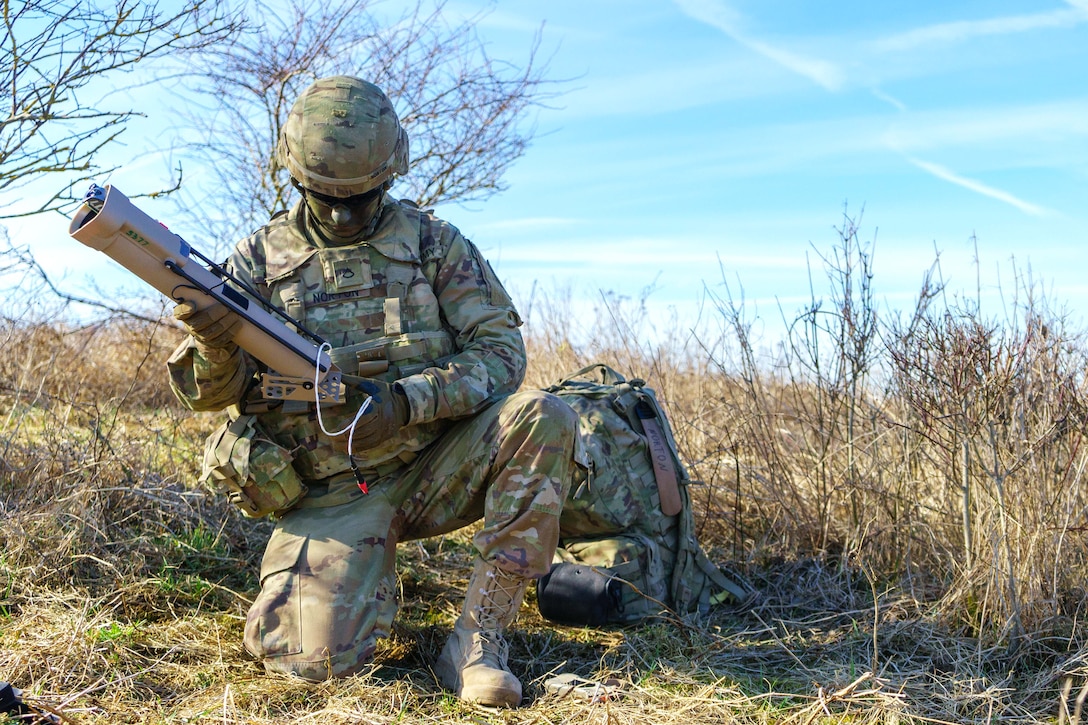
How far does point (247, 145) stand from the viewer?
6.66 meters

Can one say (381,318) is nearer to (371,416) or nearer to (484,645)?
(371,416)

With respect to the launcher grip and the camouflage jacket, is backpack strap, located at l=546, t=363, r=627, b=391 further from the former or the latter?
the launcher grip

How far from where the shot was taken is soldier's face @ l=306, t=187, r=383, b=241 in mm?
3232

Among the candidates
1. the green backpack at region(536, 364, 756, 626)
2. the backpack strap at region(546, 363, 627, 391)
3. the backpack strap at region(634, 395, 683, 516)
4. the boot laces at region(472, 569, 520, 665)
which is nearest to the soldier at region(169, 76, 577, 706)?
the boot laces at region(472, 569, 520, 665)

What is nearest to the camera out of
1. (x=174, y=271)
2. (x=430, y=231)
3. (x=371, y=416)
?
(x=174, y=271)

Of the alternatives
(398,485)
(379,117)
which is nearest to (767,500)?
(398,485)

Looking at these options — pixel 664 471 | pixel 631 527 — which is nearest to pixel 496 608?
pixel 631 527

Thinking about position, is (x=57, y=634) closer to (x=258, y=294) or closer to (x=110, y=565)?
(x=110, y=565)

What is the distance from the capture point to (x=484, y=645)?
9.52 feet

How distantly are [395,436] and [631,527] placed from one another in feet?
3.73

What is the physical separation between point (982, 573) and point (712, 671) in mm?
1081

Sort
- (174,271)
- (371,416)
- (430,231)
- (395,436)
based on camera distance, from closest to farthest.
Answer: (174,271) → (371,416) → (395,436) → (430,231)

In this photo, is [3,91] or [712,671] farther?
[3,91]

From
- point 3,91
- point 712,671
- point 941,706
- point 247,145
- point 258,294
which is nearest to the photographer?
point 941,706
